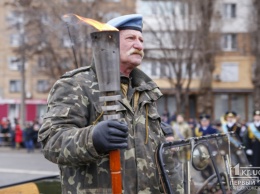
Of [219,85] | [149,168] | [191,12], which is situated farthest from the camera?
[219,85]

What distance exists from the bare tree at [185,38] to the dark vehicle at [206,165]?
17.9 meters

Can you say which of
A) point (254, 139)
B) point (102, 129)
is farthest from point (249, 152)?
point (102, 129)

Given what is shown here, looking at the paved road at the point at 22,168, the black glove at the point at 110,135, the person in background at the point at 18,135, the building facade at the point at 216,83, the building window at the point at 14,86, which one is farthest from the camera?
the building window at the point at 14,86

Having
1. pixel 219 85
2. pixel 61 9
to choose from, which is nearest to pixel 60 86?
pixel 61 9

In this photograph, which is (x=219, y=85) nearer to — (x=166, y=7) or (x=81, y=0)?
(x=166, y=7)

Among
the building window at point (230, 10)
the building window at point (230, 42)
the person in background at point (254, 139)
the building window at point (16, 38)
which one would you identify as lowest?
the person in background at point (254, 139)

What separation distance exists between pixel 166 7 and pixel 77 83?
22211mm

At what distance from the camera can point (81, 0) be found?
2139cm

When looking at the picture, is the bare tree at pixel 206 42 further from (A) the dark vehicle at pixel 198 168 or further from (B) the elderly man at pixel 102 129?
(B) the elderly man at pixel 102 129

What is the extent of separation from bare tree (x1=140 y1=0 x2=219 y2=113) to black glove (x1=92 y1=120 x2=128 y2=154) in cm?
1999

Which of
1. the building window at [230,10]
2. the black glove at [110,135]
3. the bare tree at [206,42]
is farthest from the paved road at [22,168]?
the building window at [230,10]

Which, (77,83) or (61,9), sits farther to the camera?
(61,9)

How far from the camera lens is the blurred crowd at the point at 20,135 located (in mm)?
21484

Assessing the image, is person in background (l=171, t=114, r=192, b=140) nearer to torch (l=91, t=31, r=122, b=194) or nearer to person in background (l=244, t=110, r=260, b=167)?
person in background (l=244, t=110, r=260, b=167)
